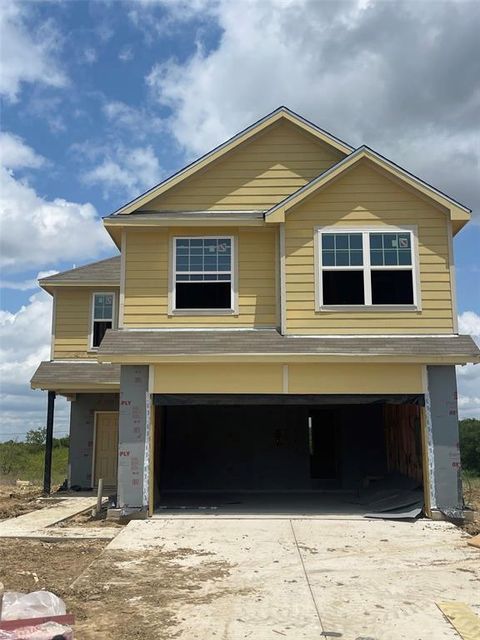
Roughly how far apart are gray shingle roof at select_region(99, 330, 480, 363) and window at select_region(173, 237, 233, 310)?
31.1 inches

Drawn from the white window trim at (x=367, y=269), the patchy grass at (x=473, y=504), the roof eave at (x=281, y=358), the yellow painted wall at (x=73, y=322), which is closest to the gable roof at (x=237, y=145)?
the white window trim at (x=367, y=269)

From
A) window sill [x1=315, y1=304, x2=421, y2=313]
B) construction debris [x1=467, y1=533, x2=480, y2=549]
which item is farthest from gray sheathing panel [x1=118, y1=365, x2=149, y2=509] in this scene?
construction debris [x1=467, y1=533, x2=480, y2=549]

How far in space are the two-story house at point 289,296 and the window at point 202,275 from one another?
0.9 inches

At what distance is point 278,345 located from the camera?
41.4ft

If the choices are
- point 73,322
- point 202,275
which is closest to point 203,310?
point 202,275

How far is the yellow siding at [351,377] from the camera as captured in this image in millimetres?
12688

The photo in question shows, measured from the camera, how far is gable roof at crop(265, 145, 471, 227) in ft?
43.1

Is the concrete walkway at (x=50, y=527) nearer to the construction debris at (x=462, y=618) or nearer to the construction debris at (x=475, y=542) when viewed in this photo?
the construction debris at (x=475, y=542)

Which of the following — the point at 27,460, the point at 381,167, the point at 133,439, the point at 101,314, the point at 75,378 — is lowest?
the point at 27,460

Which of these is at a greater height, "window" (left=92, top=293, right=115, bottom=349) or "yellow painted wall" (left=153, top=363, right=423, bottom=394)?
"window" (left=92, top=293, right=115, bottom=349)

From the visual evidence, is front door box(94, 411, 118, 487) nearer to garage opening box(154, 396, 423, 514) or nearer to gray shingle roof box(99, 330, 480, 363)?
garage opening box(154, 396, 423, 514)

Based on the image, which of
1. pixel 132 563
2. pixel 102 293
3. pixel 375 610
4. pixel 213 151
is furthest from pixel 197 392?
pixel 102 293

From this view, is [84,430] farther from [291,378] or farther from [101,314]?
[291,378]

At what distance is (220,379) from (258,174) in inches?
193
